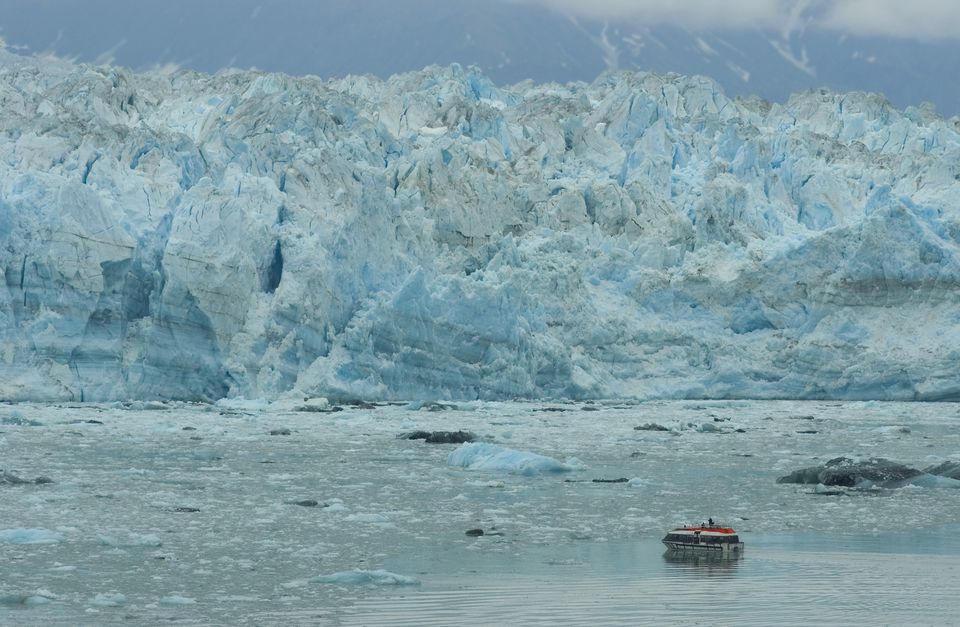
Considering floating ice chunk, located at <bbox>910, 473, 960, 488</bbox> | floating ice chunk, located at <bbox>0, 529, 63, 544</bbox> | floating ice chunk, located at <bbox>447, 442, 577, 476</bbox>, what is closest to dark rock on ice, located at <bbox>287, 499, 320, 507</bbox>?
floating ice chunk, located at <bbox>0, 529, 63, 544</bbox>

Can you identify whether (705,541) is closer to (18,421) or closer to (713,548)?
(713,548)

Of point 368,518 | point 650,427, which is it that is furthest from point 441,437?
point 368,518

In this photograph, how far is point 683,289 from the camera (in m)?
29.3

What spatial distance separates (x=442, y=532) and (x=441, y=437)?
788cm

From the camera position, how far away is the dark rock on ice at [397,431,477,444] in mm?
17078

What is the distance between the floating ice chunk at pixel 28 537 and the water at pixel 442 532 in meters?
0.09

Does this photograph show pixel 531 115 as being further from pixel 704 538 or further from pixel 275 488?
pixel 704 538

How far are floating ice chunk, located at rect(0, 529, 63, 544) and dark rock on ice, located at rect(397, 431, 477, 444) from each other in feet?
28.5

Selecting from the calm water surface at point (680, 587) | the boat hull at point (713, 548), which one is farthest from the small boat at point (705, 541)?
Result: the calm water surface at point (680, 587)

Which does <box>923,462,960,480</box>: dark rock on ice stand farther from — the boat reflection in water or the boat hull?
the boat reflection in water

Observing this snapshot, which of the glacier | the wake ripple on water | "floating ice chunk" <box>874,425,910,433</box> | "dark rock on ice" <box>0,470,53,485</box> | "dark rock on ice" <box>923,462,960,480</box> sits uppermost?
the glacier

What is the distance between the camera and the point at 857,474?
42.2 ft

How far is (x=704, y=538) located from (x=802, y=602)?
5.60 ft

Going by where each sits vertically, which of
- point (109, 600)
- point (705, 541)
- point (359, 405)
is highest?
point (359, 405)
